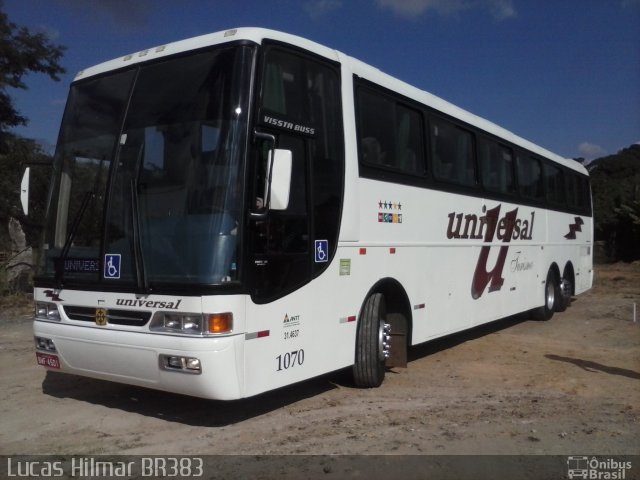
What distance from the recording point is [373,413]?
245 inches

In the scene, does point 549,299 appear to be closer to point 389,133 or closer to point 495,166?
point 495,166

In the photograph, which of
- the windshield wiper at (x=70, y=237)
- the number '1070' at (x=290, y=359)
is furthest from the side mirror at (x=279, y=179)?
the windshield wiper at (x=70, y=237)

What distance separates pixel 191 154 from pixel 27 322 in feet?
28.8

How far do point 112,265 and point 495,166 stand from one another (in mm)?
A: 7019

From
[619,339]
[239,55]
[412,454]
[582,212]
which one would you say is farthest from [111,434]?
[582,212]

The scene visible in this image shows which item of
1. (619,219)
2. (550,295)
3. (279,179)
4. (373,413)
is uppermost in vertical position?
(619,219)

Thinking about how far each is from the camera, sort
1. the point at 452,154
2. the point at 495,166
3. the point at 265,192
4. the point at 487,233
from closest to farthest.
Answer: the point at 265,192 → the point at 452,154 → the point at 487,233 → the point at 495,166

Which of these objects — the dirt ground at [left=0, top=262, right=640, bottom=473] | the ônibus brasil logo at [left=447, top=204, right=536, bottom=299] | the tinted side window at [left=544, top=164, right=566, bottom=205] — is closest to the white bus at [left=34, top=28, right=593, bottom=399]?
the dirt ground at [left=0, top=262, right=640, bottom=473]

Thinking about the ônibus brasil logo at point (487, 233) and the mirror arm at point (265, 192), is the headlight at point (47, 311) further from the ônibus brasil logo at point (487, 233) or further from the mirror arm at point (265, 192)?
the ônibus brasil logo at point (487, 233)

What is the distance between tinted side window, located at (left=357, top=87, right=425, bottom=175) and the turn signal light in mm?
2597

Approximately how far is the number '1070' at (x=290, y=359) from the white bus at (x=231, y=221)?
0.02 metres

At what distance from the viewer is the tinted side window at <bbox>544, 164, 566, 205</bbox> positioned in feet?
43.6

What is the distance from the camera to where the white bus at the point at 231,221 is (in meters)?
5.21

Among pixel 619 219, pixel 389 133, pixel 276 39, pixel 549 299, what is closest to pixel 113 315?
pixel 276 39
